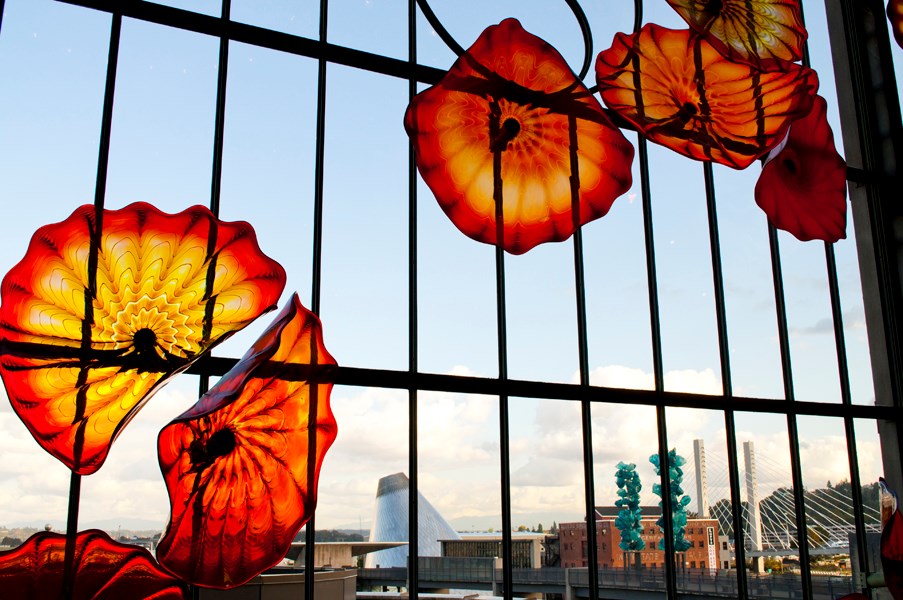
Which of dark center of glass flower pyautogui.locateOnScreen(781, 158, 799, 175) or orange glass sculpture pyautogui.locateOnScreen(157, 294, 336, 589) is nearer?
orange glass sculpture pyautogui.locateOnScreen(157, 294, 336, 589)

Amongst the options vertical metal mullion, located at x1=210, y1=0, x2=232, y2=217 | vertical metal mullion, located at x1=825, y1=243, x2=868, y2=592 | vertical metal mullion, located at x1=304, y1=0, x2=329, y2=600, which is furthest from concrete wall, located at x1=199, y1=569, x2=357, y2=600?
vertical metal mullion, located at x1=825, y1=243, x2=868, y2=592

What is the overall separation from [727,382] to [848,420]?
1060 mm

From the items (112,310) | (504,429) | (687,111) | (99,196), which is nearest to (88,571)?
(112,310)

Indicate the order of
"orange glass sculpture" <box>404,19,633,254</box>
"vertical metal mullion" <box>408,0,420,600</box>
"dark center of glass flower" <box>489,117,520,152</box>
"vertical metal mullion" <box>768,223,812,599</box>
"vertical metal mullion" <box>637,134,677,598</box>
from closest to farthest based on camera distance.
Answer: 1. "vertical metal mullion" <box>408,0,420,600</box>
2. "orange glass sculpture" <box>404,19,633,254</box>
3. "dark center of glass flower" <box>489,117,520,152</box>
4. "vertical metal mullion" <box>637,134,677,598</box>
5. "vertical metal mullion" <box>768,223,812,599</box>

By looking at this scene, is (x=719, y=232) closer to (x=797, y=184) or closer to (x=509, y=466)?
(x=797, y=184)

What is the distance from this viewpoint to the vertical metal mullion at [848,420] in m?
5.18

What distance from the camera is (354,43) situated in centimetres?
454

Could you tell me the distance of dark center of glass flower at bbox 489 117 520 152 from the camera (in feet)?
13.5

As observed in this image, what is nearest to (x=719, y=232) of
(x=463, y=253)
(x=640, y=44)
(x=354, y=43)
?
(x=640, y=44)

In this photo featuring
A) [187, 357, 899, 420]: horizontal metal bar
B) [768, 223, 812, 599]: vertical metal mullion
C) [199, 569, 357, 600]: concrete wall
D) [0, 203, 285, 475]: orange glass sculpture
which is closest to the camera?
[0, 203, 285, 475]: orange glass sculpture

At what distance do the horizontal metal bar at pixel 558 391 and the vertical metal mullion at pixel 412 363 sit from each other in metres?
0.10

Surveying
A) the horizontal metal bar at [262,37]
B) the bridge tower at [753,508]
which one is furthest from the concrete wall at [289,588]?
the horizontal metal bar at [262,37]

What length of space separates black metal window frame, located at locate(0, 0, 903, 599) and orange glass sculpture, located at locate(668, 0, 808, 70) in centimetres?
55

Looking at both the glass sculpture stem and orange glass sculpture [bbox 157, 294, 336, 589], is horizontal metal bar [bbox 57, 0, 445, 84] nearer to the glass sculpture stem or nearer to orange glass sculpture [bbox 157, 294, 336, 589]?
orange glass sculpture [bbox 157, 294, 336, 589]
